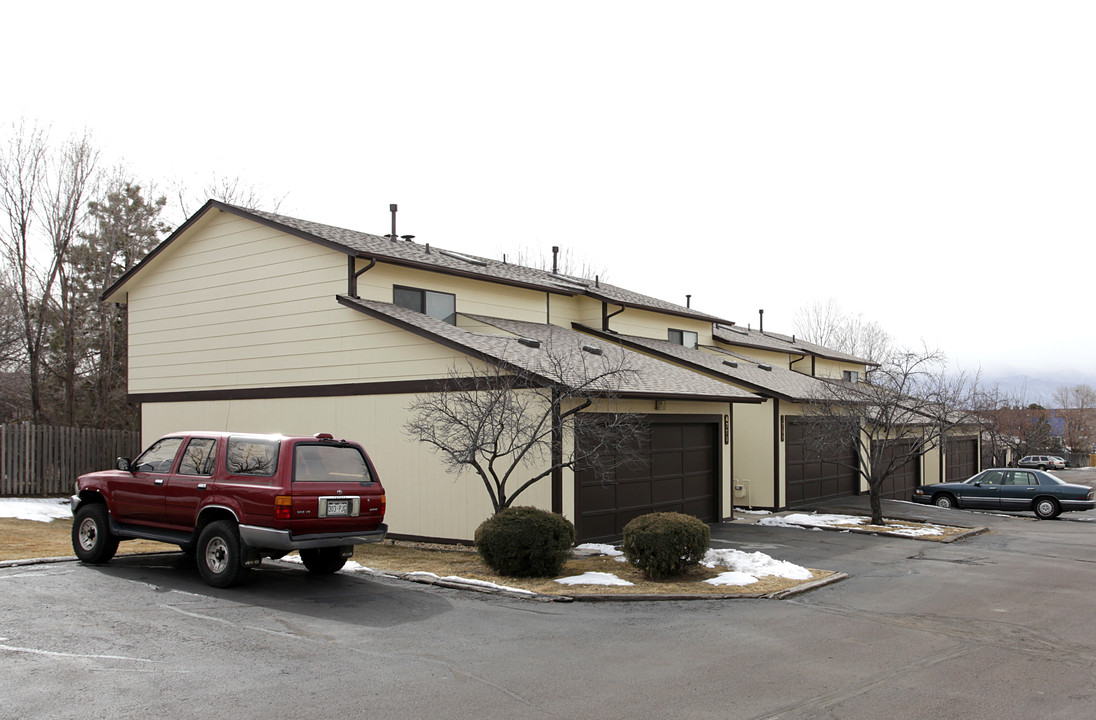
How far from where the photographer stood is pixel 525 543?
11688 millimetres

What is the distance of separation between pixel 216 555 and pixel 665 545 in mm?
5955

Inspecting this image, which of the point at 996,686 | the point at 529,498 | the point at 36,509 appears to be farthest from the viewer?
the point at 36,509

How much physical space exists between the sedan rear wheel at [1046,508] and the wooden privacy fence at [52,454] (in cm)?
2629

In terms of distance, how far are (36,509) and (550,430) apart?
1431 centimetres

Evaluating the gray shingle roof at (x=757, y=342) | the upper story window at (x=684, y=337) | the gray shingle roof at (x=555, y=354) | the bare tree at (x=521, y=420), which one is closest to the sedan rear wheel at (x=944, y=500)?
the gray shingle roof at (x=757, y=342)

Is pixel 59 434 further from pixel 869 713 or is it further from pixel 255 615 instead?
pixel 869 713

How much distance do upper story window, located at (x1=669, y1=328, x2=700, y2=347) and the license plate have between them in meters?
18.7

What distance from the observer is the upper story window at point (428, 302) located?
61.2ft

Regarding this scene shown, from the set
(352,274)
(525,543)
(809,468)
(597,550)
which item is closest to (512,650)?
(525,543)

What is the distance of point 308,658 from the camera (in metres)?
7.39

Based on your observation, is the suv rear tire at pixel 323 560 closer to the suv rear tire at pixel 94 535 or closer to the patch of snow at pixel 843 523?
the suv rear tire at pixel 94 535

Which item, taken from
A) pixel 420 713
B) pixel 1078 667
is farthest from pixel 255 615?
pixel 1078 667

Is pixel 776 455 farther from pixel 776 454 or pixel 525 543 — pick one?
pixel 525 543

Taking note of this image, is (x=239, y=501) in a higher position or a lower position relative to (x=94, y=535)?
higher
